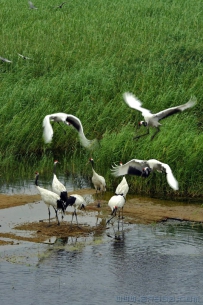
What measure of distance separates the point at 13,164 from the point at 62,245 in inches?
210

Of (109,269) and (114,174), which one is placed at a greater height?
(114,174)

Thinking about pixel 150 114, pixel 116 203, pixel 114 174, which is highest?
pixel 150 114

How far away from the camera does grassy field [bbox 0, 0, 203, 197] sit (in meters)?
15.3

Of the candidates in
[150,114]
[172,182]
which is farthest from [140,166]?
[150,114]

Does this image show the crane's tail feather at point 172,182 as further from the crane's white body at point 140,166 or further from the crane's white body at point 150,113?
the crane's white body at point 150,113

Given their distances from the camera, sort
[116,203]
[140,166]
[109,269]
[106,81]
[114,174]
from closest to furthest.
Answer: [109,269], [116,203], [140,166], [114,174], [106,81]

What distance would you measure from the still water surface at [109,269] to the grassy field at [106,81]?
272 cm

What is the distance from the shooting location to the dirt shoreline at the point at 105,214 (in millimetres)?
12266

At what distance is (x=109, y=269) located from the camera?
→ 10766 mm

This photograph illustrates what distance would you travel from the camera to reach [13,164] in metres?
16.8

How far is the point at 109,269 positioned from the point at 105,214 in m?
2.84

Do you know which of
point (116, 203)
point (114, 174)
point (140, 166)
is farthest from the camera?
point (114, 174)

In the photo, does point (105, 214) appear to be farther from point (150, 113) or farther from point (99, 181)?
point (150, 113)

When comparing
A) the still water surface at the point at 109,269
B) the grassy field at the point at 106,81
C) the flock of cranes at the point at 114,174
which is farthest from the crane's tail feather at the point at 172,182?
the grassy field at the point at 106,81
